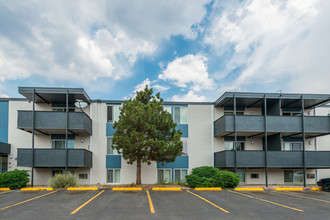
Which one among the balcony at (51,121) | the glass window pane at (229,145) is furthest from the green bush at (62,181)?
the glass window pane at (229,145)

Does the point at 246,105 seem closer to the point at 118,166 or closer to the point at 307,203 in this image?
the point at 307,203

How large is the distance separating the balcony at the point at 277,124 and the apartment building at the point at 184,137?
7cm

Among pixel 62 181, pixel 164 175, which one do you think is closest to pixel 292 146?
pixel 164 175

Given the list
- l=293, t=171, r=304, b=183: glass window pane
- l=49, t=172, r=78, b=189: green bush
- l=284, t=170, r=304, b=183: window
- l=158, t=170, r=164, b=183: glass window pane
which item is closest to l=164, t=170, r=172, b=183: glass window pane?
l=158, t=170, r=164, b=183: glass window pane

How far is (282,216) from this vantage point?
26.4 ft

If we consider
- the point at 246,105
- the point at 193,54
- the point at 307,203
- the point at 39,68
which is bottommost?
the point at 307,203

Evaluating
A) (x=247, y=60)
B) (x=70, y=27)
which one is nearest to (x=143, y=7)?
(x=70, y=27)

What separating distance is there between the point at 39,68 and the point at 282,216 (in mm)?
20294

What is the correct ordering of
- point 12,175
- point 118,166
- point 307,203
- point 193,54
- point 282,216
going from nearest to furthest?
1. point 282,216
2. point 307,203
3. point 12,175
4. point 118,166
5. point 193,54

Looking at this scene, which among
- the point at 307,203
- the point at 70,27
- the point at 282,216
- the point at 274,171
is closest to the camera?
the point at 282,216

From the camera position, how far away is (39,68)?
19.2 meters

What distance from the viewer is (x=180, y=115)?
61.6 feet

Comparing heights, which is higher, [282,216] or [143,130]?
[143,130]

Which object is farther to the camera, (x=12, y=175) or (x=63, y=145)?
(x=63, y=145)
